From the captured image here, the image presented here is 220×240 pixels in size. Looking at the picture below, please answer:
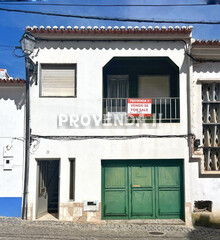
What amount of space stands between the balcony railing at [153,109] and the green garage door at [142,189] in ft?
5.00

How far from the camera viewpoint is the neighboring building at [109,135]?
880 cm

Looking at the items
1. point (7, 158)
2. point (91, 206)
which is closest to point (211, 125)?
point (91, 206)

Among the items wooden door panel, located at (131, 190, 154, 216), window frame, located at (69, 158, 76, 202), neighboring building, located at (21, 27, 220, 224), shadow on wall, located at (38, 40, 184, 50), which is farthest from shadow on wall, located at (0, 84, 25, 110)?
A: wooden door panel, located at (131, 190, 154, 216)

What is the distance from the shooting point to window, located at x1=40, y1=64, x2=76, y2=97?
30.4ft

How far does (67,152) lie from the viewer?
350 inches

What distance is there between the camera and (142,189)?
8.98 meters

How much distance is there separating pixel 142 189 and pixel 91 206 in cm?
175

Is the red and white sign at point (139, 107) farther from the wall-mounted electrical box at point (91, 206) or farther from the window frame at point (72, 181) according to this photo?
the wall-mounted electrical box at point (91, 206)

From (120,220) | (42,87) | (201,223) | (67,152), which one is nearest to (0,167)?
(67,152)

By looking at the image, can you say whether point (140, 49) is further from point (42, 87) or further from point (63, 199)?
point (63, 199)

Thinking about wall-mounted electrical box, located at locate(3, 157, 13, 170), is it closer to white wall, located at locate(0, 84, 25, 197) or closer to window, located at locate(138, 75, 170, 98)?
white wall, located at locate(0, 84, 25, 197)

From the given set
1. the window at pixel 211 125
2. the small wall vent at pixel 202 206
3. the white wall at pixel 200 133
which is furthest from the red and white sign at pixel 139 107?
the small wall vent at pixel 202 206

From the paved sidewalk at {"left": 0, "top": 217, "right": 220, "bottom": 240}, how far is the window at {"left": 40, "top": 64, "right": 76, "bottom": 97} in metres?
4.17

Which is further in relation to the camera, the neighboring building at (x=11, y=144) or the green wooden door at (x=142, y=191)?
the green wooden door at (x=142, y=191)
